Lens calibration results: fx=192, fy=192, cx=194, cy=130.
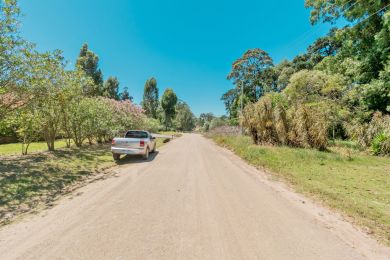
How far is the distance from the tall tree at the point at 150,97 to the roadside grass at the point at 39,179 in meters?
49.7

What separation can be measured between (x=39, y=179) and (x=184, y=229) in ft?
18.5

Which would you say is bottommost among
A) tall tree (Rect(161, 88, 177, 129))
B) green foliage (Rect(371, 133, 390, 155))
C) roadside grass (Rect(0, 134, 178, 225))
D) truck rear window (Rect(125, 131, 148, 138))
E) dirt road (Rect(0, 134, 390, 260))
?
dirt road (Rect(0, 134, 390, 260))

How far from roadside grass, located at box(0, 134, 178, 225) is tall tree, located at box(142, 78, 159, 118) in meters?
49.7

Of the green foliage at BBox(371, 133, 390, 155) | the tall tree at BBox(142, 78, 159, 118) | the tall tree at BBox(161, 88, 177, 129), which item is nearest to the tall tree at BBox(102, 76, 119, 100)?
the tall tree at BBox(142, 78, 159, 118)

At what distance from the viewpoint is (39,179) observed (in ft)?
20.4

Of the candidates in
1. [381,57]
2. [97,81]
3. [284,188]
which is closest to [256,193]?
[284,188]

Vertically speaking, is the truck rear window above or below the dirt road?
above

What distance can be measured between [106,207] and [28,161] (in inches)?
251

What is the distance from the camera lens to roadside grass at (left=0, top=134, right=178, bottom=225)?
4.47 meters

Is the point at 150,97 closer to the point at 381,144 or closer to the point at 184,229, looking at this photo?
the point at 381,144

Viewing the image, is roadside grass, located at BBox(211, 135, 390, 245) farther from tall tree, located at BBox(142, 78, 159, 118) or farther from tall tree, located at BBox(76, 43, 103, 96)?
tall tree, located at BBox(142, 78, 159, 118)

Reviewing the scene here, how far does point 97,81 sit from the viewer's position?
33188mm

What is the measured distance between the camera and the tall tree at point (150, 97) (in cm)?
5784

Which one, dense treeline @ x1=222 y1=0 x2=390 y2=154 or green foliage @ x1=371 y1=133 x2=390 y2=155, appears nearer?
green foliage @ x1=371 y1=133 x2=390 y2=155
